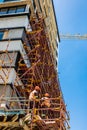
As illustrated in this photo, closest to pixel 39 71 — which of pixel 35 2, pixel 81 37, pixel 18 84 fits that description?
pixel 18 84

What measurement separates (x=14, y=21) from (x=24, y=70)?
636cm

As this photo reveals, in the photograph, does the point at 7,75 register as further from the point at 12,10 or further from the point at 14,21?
the point at 12,10

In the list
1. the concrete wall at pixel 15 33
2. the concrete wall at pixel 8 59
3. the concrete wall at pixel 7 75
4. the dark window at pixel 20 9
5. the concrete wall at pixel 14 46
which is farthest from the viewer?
the dark window at pixel 20 9

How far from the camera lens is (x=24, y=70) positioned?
27.0 metres

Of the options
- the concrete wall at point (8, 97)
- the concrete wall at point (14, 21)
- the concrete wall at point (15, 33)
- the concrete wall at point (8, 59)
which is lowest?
the concrete wall at point (8, 97)

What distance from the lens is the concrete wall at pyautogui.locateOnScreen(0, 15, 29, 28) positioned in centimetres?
2963

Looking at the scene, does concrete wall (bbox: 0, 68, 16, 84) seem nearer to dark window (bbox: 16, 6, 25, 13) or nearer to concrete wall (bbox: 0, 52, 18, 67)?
concrete wall (bbox: 0, 52, 18, 67)

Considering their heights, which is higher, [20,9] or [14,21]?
[20,9]

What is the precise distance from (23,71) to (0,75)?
10.3 feet

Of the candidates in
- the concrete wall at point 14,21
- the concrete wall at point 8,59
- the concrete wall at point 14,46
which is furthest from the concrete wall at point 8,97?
the concrete wall at point 14,21

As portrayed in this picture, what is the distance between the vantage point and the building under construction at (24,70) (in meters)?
19.2

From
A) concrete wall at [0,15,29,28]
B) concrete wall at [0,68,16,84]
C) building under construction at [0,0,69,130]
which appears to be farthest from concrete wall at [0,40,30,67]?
concrete wall at [0,15,29,28]

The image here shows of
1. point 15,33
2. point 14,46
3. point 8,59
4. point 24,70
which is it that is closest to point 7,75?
point 8,59

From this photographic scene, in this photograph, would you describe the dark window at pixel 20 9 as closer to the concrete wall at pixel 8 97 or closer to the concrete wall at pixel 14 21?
the concrete wall at pixel 14 21
